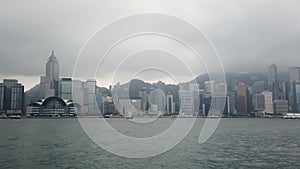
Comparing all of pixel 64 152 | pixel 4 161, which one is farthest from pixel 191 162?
pixel 4 161

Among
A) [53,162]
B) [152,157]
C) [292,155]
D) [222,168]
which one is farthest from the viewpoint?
[292,155]

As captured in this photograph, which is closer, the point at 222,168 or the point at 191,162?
A: the point at 222,168

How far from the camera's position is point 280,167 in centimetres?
2425

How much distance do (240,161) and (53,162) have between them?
16119 mm

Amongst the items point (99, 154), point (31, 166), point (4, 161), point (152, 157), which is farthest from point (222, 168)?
point (4, 161)

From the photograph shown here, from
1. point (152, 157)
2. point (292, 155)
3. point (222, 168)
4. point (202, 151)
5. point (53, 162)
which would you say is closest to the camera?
point (222, 168)

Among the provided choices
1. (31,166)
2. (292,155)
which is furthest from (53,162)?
(292,155)

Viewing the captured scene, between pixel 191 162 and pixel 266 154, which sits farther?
pixel 266 154

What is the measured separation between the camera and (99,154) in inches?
1203

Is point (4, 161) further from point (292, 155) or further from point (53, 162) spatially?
point (292, 155)

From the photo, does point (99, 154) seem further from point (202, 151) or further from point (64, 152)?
point (202, 151)

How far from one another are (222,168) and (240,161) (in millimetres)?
3867

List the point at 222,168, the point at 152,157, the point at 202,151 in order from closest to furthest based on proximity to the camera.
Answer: the point at 222,168, the point at 152,157, the point at 202,151

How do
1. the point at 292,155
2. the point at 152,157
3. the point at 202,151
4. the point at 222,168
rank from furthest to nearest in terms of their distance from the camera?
1. the point at 202,151
2. the point at 292,155
3. the point at 152,157
4. the point at 222,168
